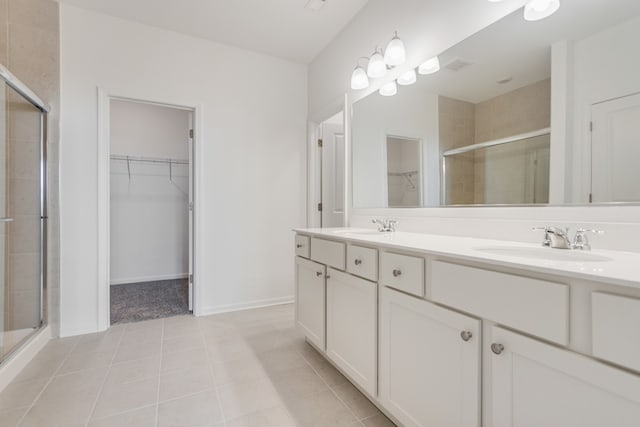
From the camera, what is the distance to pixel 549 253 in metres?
1.06

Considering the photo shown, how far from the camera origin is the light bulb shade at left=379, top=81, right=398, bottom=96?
2057mm

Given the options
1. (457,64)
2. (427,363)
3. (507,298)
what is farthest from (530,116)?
(427,363)

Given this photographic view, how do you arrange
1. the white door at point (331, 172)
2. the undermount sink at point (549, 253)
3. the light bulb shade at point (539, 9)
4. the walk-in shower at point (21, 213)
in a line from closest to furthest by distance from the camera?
the undermount sink at point (549, 253) → the light bulb shade at point (539, 9) → the walk-in shower at point (21, 213) → the white door at point (331, 172)

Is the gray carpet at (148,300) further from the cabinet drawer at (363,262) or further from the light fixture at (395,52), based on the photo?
the light fixture at (395,52)

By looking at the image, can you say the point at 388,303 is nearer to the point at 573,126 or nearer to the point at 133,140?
the point at 573,126

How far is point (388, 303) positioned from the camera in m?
1.26

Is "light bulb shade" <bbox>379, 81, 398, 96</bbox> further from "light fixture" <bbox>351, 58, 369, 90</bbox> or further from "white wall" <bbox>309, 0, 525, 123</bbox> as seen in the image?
"light fixture" <bbox>351, 58, 369, 90</bbox>

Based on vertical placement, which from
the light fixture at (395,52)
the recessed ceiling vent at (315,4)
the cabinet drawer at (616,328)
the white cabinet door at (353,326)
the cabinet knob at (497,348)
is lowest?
the white cabinet door at (353,326)

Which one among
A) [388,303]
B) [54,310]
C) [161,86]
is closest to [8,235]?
[54,310]

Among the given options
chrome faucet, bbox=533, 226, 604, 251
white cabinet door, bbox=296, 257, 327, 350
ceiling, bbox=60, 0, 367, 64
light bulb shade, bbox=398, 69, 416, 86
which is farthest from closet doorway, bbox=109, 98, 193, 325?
chrome faucet, bbox=533, 226, 604, 251

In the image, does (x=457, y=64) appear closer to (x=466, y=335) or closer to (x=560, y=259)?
(x=560, y=259)

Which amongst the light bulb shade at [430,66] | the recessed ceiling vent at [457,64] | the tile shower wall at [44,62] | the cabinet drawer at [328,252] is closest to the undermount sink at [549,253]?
the cabinet drawer at [328,252]

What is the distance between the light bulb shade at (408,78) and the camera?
1.90 m

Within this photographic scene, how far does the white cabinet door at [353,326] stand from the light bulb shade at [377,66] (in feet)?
4.66
